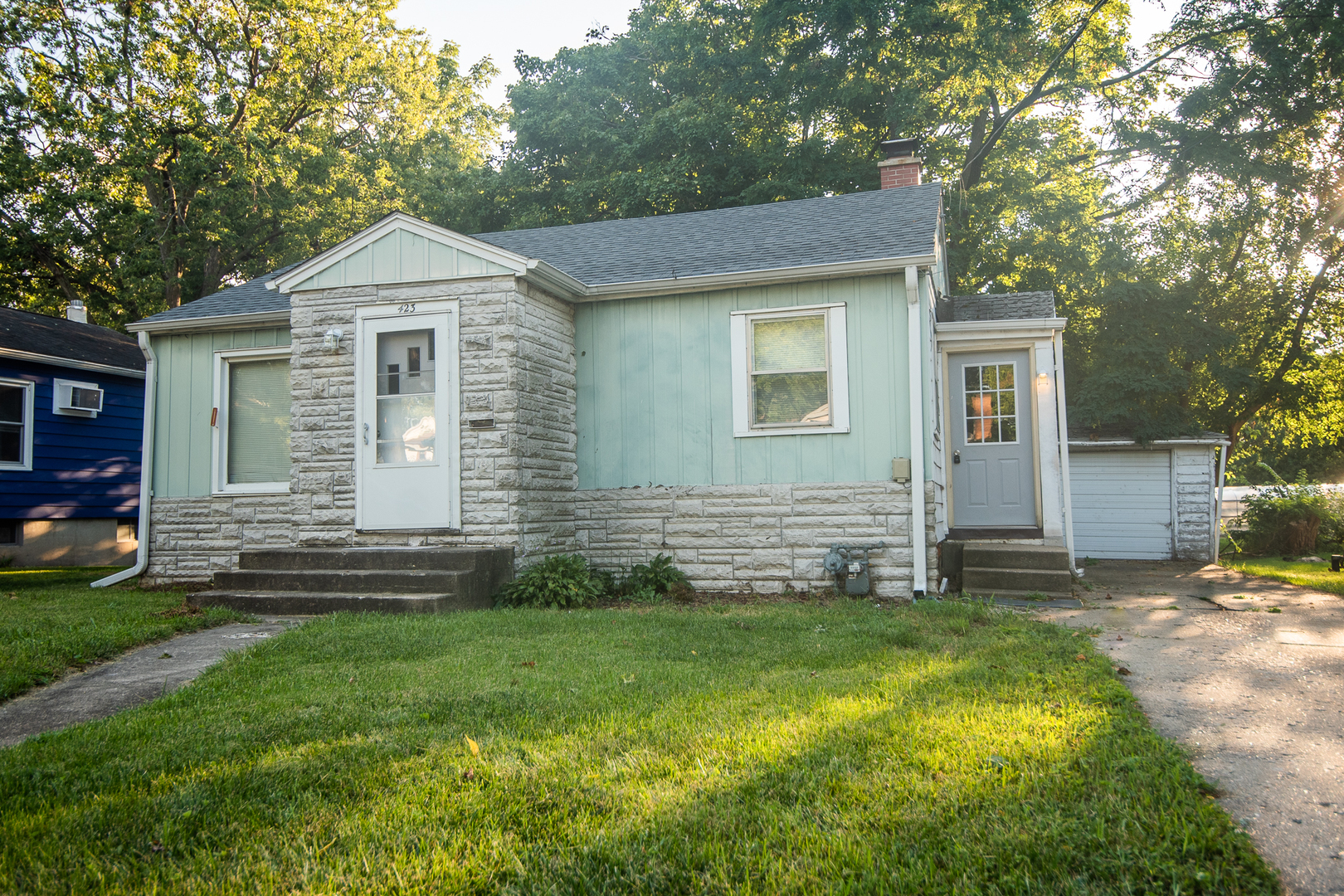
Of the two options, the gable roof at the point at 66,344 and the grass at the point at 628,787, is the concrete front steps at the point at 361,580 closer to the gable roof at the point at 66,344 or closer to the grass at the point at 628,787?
the grass at the point at 628,787

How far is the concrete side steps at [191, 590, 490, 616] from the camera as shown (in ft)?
23.0

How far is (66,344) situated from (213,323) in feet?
22.2

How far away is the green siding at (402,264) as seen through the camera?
8.13 metres

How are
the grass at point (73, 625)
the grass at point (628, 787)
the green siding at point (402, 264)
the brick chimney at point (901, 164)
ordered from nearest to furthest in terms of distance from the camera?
1. the grass at point (628, 787)
2. the grass at point (73, 625)
3. the green siding at point (402, 264)
4. the brick chimney at point (901, 164)

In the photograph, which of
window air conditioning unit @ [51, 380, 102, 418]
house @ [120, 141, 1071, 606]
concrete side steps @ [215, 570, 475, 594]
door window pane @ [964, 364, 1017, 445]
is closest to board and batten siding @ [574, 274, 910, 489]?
house @ [120, 141, 1071, 606]

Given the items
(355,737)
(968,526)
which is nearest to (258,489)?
(355,737)

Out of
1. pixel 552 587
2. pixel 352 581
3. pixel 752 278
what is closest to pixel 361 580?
pixel 352 581

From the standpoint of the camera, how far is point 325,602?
7246 millimetres

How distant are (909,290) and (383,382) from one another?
531 cm

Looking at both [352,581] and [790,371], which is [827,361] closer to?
[790,371]

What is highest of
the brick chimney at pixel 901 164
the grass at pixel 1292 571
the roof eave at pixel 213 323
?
the brick chimney at pixel 901 164

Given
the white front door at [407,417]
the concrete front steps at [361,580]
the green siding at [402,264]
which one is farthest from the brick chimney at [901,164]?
the concrete front steps at [361,580]

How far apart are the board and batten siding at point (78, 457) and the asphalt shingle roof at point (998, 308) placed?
524 inches

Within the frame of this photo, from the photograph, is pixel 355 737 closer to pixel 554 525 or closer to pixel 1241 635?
pixel 554 525
